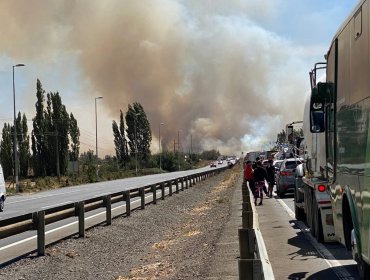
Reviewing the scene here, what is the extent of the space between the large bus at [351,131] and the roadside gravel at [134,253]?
238 cm

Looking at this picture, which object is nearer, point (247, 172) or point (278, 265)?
point (278, 265)

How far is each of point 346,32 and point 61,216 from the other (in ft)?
23.2

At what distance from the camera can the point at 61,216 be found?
11742 millimetres

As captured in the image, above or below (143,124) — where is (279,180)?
below

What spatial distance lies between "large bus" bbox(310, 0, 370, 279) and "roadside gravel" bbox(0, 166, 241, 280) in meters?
2.38

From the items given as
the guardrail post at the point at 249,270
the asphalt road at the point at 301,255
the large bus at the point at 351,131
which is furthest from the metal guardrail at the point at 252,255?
the asphalt road at the point at 301,255

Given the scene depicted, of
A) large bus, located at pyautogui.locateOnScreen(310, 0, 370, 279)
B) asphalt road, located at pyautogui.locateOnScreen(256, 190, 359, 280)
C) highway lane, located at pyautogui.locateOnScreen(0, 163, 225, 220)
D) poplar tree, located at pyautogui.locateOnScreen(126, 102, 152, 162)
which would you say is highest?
poplar tree, located at pyautogui.locateOnScreen(126, 102, 152, 162)

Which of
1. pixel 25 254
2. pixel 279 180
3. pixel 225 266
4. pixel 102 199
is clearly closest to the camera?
pixel 225 266

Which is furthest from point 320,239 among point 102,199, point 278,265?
point 102,199

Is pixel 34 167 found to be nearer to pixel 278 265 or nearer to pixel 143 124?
pixel 143 124

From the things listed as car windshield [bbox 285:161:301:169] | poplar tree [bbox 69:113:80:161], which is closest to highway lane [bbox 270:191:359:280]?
car windshield [bbox 285:161:301:169]

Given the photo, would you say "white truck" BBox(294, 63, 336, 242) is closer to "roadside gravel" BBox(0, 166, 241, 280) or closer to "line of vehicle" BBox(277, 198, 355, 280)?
"line of vehicle" BBox(277, 198, 355, 280)

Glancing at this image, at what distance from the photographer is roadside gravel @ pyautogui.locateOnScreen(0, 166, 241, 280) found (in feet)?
30.3

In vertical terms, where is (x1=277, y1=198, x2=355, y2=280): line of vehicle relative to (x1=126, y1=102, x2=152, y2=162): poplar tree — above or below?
below
